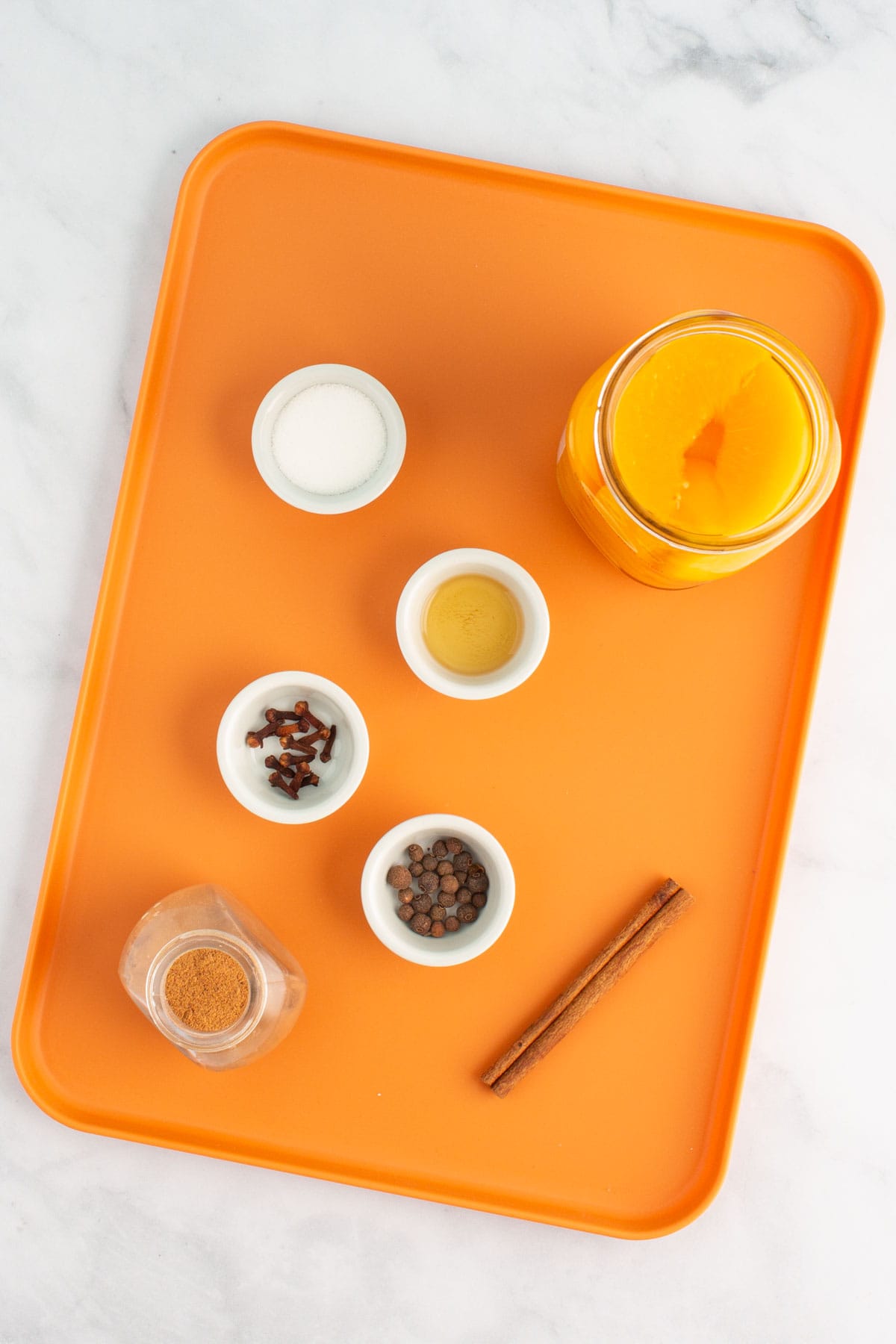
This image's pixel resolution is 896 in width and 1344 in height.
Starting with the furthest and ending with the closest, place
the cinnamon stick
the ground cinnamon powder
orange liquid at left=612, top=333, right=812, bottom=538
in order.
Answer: the cinnamon stick, the ground cinnamon powder, orange liquid at left=612, top=333, right=812, bottom=538

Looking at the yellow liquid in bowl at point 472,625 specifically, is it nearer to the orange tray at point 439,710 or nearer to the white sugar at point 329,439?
the orange tray at point 439,710

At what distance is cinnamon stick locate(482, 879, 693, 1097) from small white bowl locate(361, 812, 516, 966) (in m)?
0.13

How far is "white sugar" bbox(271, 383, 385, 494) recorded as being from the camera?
1150mm

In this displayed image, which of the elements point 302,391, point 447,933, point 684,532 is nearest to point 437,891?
point 447,933

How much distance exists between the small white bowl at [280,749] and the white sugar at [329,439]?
24 centimetres

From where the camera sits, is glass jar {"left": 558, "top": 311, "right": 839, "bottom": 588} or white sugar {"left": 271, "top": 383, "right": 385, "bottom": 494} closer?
glass jar {"left": 558, "top": 311, "right": 839, "bottom": 588}

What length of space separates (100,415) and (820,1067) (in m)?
1.31

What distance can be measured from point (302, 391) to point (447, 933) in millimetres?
694

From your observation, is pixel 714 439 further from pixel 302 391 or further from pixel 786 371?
pixel 302 391

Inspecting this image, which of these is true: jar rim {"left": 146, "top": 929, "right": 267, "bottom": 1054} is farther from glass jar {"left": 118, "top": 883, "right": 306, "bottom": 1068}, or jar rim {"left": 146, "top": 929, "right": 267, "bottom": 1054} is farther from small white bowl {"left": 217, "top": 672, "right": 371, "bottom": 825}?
small white bowl {"left": 217, "top": 672, "right": 371, "bottom": 825}

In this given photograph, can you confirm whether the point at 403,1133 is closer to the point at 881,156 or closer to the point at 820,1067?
the point at 820,1067

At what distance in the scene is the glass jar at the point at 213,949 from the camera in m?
1.09

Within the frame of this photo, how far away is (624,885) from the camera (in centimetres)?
121

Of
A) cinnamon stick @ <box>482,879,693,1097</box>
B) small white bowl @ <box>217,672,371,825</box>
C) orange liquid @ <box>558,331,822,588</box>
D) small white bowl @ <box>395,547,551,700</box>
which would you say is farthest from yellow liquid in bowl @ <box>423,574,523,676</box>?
cinnamon stick @ <box>482,879,693,1097</box>
